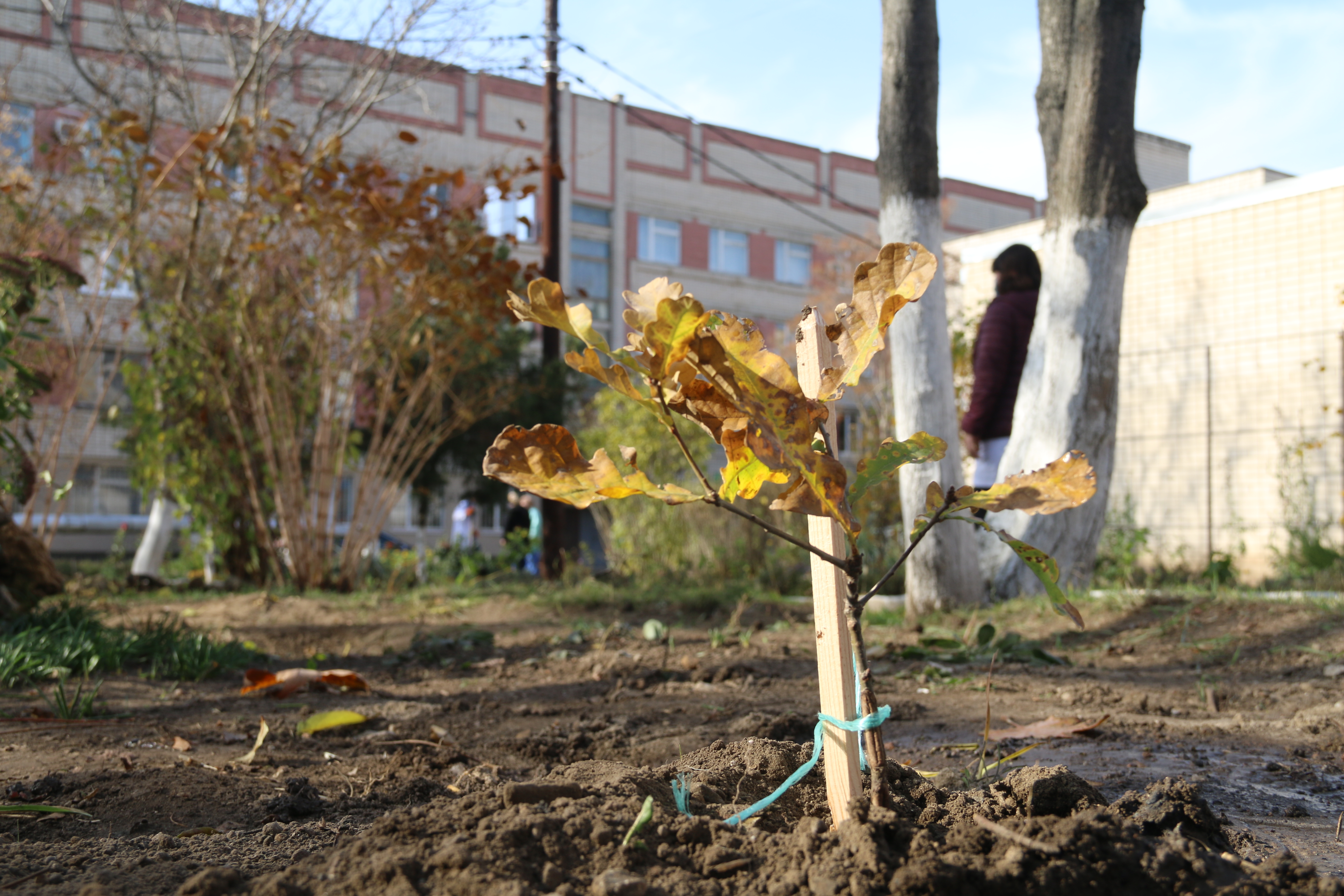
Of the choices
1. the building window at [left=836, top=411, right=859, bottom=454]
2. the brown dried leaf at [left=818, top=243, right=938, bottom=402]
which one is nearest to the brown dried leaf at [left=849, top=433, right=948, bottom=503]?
the brown dried leaf at [left=818, top=243, right=938, bottom=402]

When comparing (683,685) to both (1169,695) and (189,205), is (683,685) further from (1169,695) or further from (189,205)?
(189,205)

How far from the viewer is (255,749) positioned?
2.45 metres

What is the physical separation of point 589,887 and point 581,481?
518 mm

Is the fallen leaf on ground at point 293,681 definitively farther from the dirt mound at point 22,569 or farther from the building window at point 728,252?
the building window at point 728,252

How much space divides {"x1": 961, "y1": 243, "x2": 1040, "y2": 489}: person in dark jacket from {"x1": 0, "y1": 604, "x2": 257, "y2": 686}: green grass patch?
4158 millimetres

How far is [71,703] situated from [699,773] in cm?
233

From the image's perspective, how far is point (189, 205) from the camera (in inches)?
363

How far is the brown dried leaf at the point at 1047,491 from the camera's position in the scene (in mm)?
1281

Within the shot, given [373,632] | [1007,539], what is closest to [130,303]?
[373,632]

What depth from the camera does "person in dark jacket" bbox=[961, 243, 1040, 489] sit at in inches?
227

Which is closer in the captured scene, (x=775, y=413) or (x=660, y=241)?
(x=775, y=413)

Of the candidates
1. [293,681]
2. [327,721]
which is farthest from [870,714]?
[293,681]

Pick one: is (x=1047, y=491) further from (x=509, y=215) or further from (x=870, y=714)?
(x=509, y=215)

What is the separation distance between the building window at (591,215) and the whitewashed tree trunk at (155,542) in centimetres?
1894
